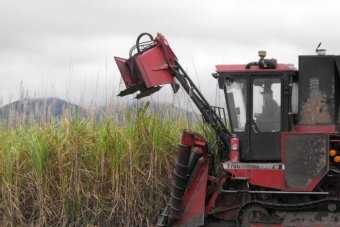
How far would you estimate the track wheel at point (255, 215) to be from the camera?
25.0 ft

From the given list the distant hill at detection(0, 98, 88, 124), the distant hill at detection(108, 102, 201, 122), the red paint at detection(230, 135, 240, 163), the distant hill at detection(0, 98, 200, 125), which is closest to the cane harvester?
the red paint at detection(230, 135, 240, 163)

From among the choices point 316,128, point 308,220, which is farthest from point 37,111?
point 308,220

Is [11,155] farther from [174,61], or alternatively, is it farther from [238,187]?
[238,187]

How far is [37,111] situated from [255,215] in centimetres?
387

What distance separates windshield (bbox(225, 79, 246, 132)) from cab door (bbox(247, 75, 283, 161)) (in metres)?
0.11

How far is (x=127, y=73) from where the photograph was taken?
8.31 metres

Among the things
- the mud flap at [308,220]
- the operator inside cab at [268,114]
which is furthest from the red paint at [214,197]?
the operator inside cab at [268,114]

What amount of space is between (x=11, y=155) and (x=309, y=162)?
412 centimetres

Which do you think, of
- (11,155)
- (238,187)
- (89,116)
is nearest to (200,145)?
(238,187)

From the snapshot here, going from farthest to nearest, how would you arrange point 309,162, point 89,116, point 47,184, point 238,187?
point 89,116 → point 47,184 → point 238,187 → point 309,162

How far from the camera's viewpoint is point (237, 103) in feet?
25.8

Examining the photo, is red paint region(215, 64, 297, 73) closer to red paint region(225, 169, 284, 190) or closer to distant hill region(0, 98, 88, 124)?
red paint region(225, 169, 284, 190)

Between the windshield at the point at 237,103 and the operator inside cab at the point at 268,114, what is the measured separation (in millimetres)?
197

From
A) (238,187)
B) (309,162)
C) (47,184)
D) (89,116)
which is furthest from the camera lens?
(89,116)
